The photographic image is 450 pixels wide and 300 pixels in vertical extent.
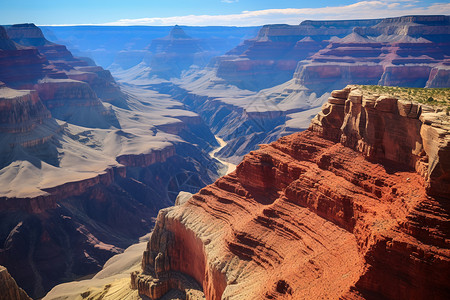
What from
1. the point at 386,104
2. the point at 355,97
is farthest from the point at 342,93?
the point at 386,104

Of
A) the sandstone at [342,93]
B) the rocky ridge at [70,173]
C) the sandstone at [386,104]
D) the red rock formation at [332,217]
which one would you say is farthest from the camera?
the rocky ridge at [70,173]

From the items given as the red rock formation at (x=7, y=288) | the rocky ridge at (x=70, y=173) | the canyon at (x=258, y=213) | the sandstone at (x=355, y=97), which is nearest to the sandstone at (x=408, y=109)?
the canyon at (x=258, y=213)

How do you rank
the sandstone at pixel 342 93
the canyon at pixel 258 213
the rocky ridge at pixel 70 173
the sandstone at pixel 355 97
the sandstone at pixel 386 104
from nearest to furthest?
1. the canyon at pixel 258 213
2. the sandstone at pixel 386 104
3. the sandstone at pixel 355 97
4. the sandstone at pixel 342 93
5. the rocky ridge at pixel 70 173

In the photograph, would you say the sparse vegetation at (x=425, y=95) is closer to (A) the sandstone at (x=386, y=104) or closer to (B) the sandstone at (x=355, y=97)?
(B) the sandstone at (x=355, y=97)

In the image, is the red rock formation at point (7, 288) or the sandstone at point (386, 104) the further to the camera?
the red rock formation at point (7, 288)

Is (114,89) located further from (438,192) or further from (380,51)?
(438,192)

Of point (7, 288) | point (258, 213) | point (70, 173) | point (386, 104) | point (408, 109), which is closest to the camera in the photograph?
point (408, 109)

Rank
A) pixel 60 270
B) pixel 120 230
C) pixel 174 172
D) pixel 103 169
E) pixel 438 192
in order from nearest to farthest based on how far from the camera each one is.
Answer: pixel 438 192, pixel 60 270, pixel 120 230, pixel 103 169, pixel 174 172

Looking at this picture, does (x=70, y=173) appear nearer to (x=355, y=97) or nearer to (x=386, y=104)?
(x=355, y=97)

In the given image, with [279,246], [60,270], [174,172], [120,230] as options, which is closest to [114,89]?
[174,172]
